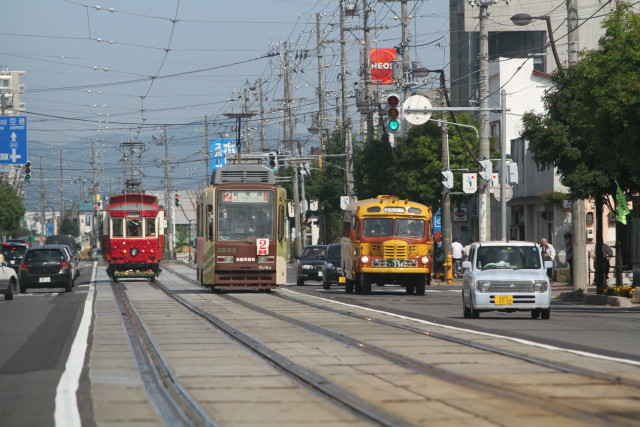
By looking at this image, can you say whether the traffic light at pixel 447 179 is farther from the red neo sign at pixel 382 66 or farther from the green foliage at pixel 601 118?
the red neo sign at pixel 382 66

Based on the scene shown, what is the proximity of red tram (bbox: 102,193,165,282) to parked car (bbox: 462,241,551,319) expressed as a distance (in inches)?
1129

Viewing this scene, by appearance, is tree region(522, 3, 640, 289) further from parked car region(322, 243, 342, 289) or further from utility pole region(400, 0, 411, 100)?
utility pole region(400, 0, 411, 100)

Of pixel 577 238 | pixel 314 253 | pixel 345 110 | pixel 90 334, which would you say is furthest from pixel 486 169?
pixel 345 110

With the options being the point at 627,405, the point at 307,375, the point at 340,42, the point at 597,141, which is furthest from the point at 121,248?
the point at 627,405

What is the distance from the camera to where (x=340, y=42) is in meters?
66.1

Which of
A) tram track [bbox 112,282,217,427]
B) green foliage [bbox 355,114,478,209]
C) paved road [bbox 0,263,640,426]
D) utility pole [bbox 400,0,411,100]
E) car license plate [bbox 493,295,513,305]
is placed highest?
utility pole [bbox 400,0,411,100]

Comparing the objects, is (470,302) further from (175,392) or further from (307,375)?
(175,392)

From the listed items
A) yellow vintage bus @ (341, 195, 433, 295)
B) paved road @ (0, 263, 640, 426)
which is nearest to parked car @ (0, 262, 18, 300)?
paved road @ (0, 263, 640, 426)

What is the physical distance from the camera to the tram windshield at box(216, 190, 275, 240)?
36.7m

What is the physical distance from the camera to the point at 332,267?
42938 millimetres

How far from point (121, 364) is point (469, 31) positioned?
218ft

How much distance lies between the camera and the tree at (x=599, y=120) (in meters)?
25.1

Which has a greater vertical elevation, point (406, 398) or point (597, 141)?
point (597, 141)

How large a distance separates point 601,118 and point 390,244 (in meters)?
12.3
